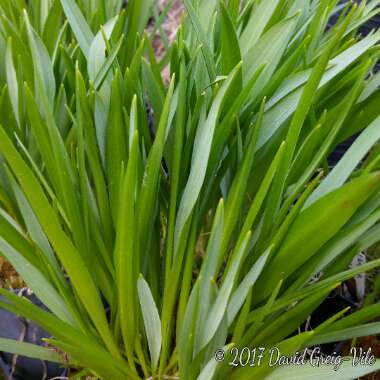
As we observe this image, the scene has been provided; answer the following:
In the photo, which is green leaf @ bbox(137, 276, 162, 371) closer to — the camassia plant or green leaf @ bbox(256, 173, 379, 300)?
the camassia plant

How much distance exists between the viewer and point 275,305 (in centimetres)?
56

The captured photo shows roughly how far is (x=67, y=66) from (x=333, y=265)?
1.39ft

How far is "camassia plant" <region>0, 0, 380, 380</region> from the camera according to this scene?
50 cm

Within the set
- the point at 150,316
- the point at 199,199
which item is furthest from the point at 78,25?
the point at 150,316

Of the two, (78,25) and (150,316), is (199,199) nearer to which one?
(150,316)

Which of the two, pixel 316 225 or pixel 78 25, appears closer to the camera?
pixel 316 225

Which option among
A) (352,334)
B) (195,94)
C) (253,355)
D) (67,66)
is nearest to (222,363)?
(253,355)

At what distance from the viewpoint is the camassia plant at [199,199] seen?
50 cm

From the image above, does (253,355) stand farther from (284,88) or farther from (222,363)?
(284,88)

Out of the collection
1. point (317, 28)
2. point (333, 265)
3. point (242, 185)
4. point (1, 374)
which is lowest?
point (1, 374)

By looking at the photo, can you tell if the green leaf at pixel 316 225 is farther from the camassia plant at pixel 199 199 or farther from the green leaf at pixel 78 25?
the green leaf at pixel 78 25

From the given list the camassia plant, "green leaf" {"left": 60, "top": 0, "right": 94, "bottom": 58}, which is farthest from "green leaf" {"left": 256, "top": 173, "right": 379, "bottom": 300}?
"green leaf" {"left": 60, "top": 0, "right": 94, "bottom": 58}

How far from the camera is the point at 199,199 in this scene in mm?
619

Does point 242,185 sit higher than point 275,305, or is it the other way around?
point 242,185
